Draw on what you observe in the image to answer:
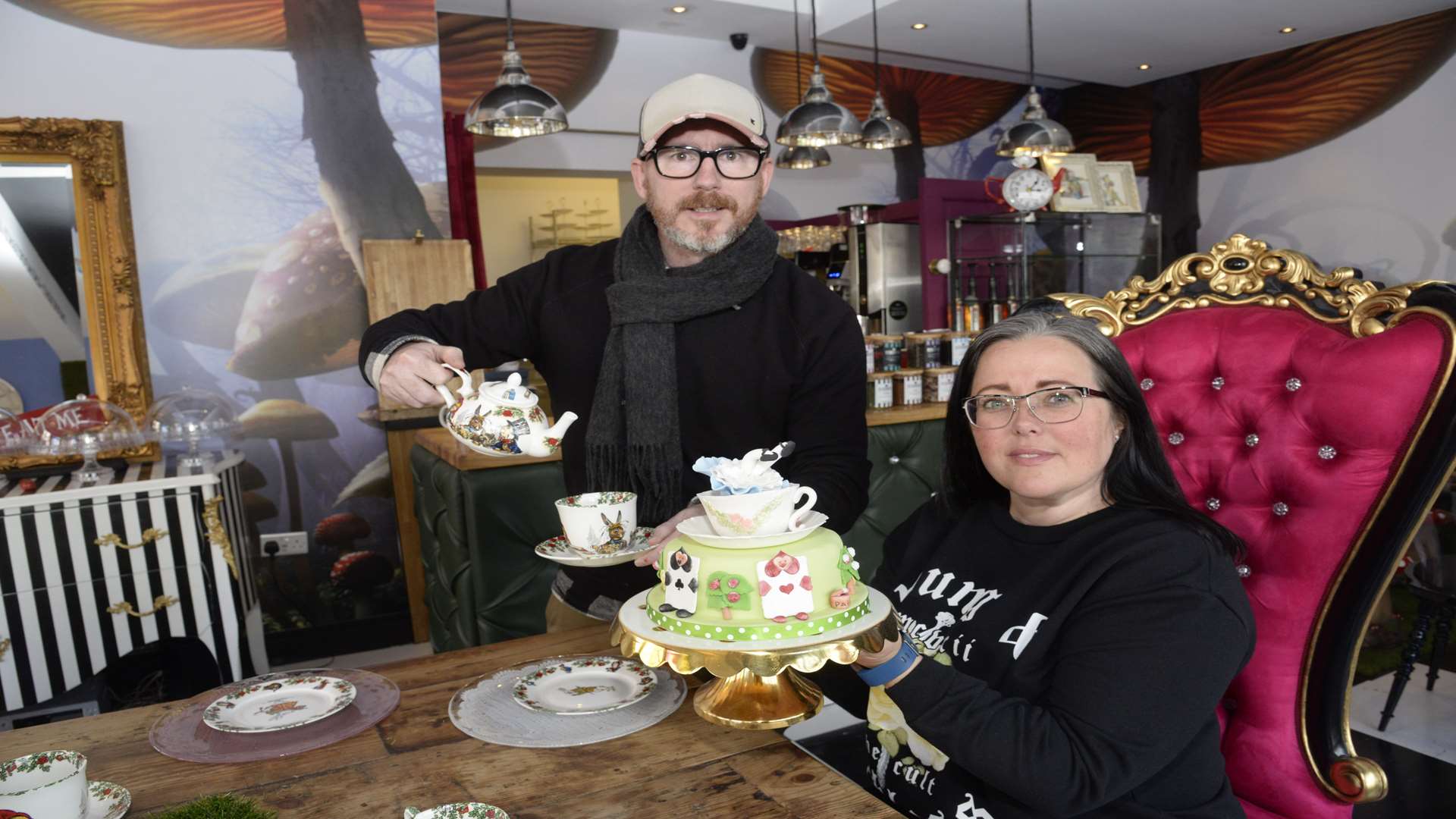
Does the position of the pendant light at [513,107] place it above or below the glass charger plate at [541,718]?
above

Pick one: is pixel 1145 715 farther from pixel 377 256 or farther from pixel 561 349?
pixel 377 256

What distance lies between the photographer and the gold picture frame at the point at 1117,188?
6383 millimetres

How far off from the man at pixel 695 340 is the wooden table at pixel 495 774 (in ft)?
1.99

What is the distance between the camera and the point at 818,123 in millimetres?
4301

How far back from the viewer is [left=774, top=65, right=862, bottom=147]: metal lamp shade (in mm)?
4301

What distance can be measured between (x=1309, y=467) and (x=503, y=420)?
48.7 inches

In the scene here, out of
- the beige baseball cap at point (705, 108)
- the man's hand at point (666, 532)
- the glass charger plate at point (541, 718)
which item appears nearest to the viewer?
the glass charger plate at point (541, 718)

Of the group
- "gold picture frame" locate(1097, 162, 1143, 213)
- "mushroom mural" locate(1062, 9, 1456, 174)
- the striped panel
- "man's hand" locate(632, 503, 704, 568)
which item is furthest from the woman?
"mushroom mural" locate(1062, 9, 1456, 174)

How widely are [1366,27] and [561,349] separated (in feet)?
23.3

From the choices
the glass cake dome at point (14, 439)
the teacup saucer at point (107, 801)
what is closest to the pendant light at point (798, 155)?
the glass cake dome at point (14, 439)

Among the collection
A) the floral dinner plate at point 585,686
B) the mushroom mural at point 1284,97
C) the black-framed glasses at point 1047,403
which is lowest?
the floral dinner plate at point 585,686

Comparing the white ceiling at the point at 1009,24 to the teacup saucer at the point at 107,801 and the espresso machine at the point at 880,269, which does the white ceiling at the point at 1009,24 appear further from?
the teacup saucer at the point at 107,801

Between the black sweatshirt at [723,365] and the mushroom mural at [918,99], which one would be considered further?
the mushroom mural at [918,99]

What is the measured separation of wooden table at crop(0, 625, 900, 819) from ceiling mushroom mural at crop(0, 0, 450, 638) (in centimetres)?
297
